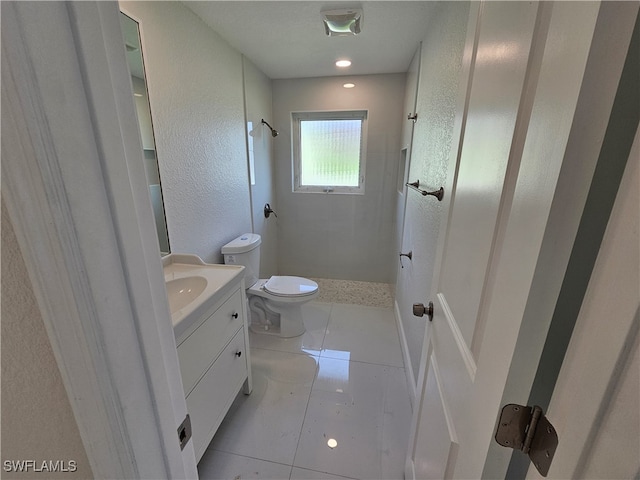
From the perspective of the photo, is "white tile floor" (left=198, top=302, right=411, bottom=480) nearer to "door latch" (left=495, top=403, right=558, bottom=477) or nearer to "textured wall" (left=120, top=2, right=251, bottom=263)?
"textured wall" (left=120, top=2, right=251, bottom=263)

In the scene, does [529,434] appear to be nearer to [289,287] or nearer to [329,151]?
[289,287]

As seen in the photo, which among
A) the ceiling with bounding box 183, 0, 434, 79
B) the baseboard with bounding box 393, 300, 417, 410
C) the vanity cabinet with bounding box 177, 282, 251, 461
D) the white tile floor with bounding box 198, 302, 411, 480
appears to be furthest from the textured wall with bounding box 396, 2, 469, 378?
the vanity cabinet with bounding box 177, 282, 251, 461

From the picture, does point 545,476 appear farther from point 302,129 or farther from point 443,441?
point 302,129

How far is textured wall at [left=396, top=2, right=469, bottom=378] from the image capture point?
3.94 ft

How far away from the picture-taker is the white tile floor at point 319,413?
1.32 meters

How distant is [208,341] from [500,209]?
1223 mm

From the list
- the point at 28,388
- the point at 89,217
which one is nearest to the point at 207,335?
the point at 28,388

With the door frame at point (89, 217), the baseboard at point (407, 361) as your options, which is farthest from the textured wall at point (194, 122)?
the baseboard at point (407, 361)

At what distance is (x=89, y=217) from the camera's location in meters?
0.35

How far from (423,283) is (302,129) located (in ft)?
7.29

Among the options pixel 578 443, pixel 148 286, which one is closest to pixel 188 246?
pixel 148 286

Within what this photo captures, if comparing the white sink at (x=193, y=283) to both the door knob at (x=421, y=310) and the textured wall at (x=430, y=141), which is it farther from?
the textured wall at (x=430, y=141)

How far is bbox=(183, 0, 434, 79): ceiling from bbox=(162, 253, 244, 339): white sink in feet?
4.73

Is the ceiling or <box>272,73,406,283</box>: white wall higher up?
the ceiling
